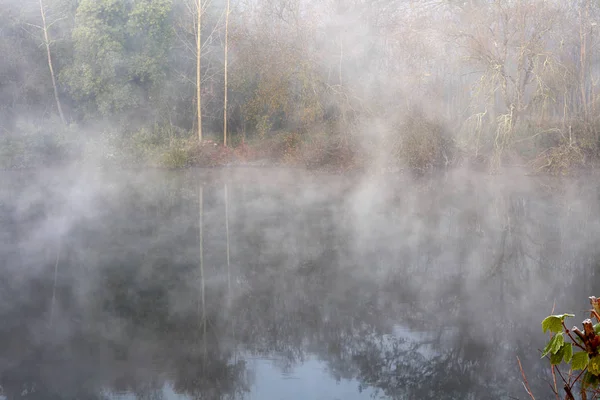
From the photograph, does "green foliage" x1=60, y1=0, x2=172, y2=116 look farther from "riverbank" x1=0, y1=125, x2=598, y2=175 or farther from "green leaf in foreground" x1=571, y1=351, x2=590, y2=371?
"green leaf in foreground" x1=571, y1=351, x2=590, y2=371

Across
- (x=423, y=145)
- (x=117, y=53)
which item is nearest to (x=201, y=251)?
(x=423, y=145)

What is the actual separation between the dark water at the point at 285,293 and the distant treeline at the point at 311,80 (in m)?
4.66

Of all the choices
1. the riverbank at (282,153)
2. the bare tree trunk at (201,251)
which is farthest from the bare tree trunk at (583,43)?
the bare tree trunk at (201,251)

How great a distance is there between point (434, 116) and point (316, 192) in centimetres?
545

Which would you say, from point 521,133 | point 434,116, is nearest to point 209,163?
point 434,116

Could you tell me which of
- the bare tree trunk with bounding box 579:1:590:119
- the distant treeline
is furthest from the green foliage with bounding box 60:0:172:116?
the bare tree trunk with bounding box 579:1:590:119

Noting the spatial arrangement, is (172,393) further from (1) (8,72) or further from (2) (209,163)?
(1) (8,72)

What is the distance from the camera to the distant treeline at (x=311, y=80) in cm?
1623

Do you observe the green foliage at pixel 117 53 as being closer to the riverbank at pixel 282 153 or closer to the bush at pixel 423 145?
the riverbank at pixel 282 153

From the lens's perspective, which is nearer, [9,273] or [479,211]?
[9,273]

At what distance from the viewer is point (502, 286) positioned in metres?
7.10

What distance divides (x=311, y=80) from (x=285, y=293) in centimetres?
1370

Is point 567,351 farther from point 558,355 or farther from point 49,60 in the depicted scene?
point 49,60

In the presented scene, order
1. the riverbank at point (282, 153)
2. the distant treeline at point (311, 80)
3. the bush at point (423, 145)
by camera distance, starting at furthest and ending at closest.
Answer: the bush at point (423, 145) → the riverbank at point (282, 153) → the distant treeline at point (311, 80)
